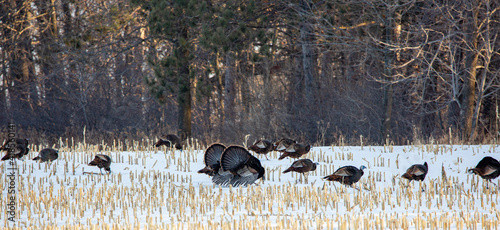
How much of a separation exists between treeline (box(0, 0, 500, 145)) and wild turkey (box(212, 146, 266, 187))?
7.54 metres

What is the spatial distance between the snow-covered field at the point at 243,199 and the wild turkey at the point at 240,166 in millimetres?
181

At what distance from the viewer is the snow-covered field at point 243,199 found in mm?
5180

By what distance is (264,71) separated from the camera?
21.6m

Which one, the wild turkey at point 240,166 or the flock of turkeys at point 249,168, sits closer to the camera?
the flock of turkeys at point 249,168

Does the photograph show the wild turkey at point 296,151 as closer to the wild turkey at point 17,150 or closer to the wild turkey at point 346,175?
the wild turkey at point 346,175

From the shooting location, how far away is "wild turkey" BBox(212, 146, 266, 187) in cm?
711

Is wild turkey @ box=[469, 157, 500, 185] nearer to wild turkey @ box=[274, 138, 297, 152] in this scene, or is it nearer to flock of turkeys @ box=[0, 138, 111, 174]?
wild turkey @ box=[274, 138, 297, 152]

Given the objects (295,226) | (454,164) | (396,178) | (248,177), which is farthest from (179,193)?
(454,164)

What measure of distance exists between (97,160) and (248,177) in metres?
2.54

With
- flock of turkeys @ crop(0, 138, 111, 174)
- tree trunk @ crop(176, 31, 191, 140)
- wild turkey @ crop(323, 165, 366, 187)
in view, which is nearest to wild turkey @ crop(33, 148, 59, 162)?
flock of turkeys @ crop(0, 138, 111, 174)

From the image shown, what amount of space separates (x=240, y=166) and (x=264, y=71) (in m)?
14.8

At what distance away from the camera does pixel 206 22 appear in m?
17.1

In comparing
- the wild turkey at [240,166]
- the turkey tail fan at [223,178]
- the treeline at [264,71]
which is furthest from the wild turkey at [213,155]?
the treeline at [264,71]

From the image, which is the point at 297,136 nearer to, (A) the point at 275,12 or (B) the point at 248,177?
(A) the point at 275,12
